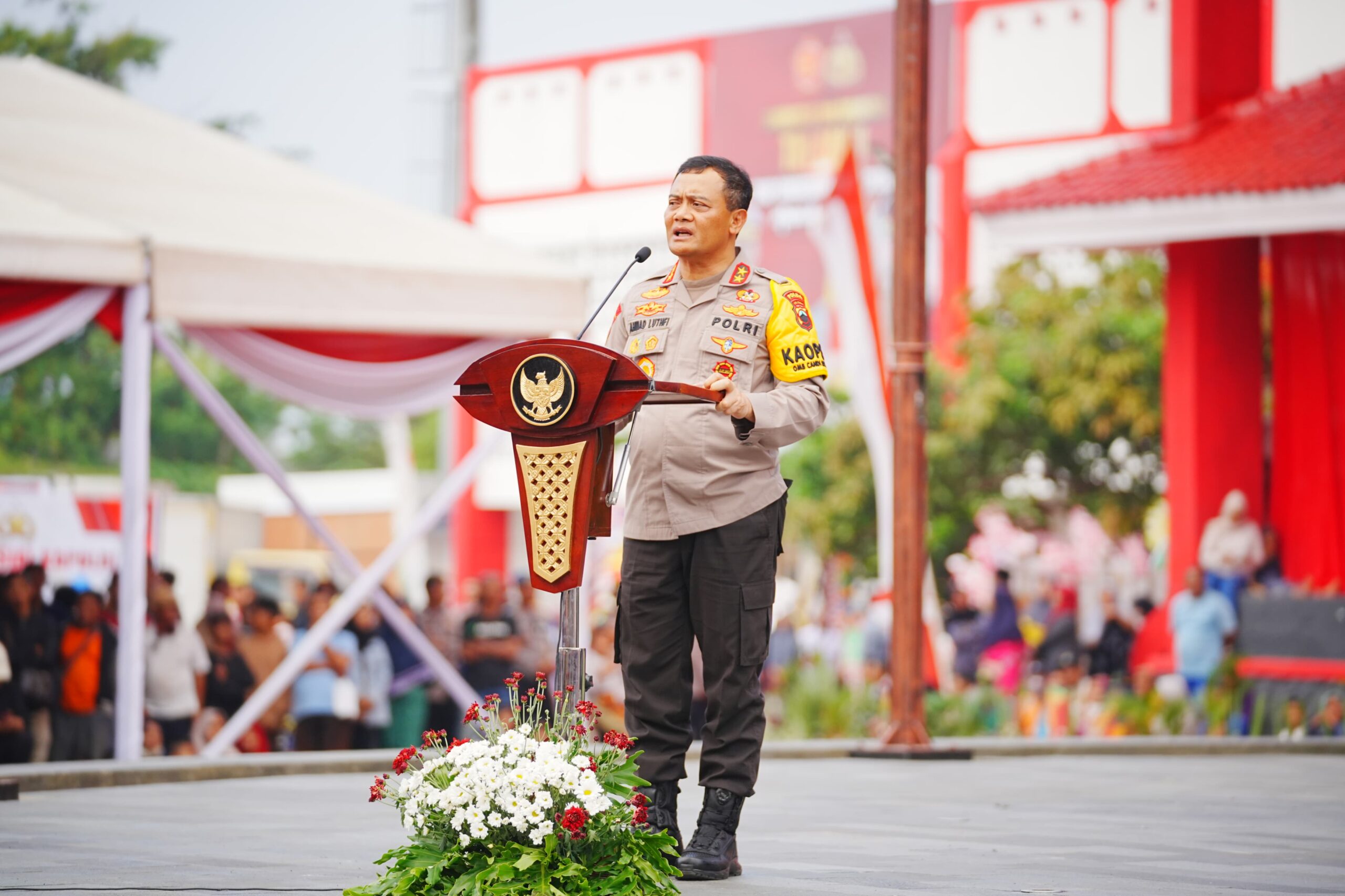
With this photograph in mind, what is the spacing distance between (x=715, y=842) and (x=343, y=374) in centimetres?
642

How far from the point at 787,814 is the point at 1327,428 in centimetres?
924

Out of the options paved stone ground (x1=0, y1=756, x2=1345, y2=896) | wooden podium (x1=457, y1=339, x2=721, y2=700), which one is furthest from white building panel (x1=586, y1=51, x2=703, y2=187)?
wooden podium (x1=457, y1=339, x2=721, y2=700)

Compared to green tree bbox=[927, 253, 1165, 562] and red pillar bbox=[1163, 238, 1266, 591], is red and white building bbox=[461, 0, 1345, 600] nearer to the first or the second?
red pillar bbox=[1163, 238, 1266, 591]

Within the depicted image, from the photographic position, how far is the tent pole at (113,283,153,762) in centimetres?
902

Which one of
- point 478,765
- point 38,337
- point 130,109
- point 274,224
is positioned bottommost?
point 478,765

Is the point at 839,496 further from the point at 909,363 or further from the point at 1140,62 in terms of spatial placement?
the point at 909,363

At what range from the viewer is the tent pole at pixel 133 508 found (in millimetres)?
9016

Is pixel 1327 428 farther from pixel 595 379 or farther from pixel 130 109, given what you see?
pixel 595 379

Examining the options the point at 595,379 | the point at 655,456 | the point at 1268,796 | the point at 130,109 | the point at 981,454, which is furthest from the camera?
the point at 981,454

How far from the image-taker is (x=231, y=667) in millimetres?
11562

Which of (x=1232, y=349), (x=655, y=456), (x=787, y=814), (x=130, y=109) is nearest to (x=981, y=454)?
(x=1232, y=349)

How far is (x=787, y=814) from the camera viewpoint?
21.3 feet

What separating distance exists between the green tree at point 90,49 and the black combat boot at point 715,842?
24099 mm

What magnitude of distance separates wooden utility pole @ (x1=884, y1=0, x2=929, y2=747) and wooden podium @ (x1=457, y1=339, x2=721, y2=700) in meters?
5.28
